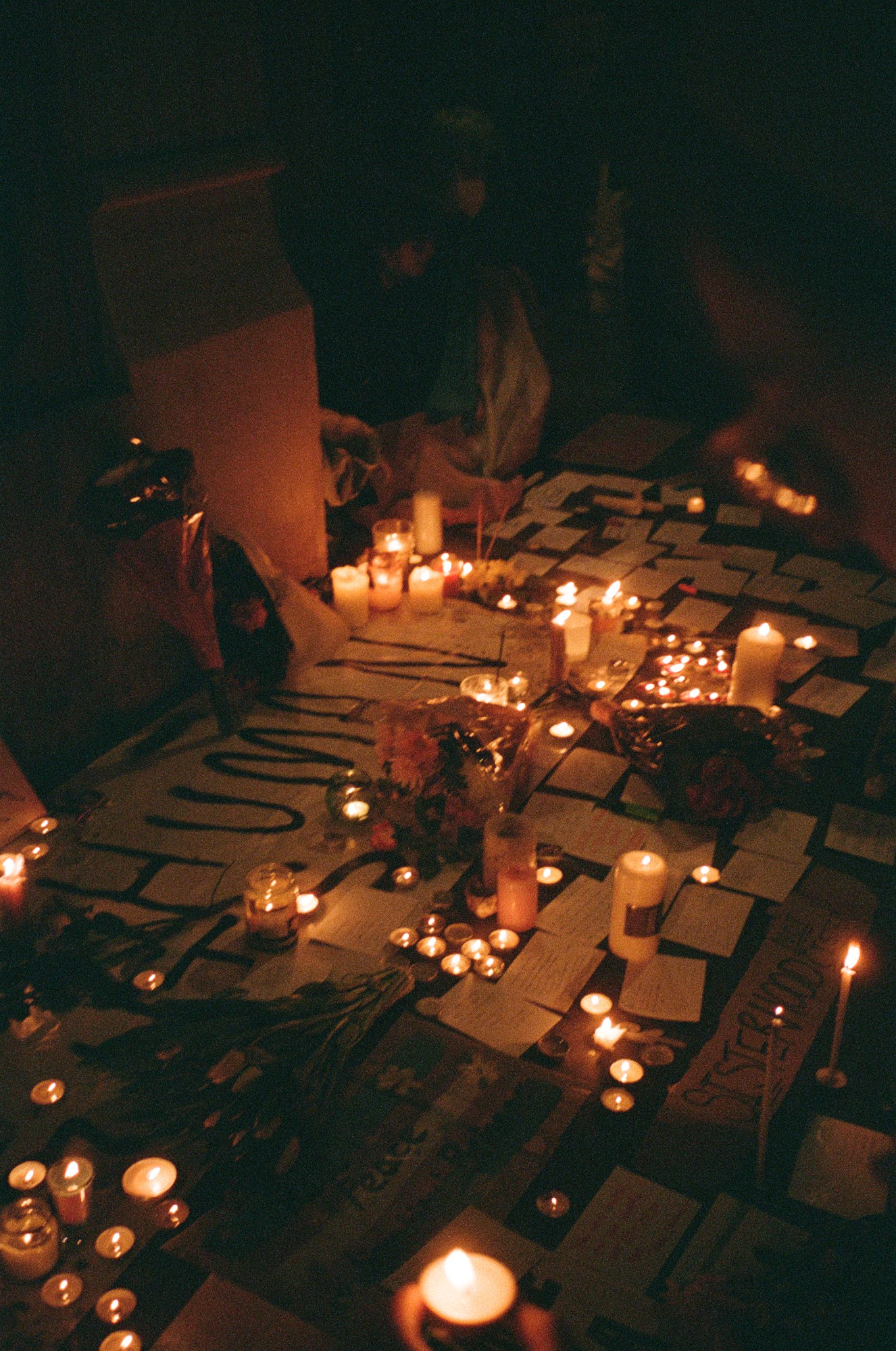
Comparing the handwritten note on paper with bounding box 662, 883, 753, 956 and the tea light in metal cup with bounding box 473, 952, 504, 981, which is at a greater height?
the tea light in metal cup with bounding box 473, 952, 504, 981

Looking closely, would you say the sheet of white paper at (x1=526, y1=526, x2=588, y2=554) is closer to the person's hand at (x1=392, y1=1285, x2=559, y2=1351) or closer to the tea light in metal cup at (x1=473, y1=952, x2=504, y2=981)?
the tea light in metal cup at (x1=473, y1=952, x2=504, y2=981)

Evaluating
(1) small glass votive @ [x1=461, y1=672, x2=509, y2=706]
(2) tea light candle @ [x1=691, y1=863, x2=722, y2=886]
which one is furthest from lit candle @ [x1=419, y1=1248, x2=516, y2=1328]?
(1) small glass votive @ [x1=461, y1=672, x2=509, y2=706]

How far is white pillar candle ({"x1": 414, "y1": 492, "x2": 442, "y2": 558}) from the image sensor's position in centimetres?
462

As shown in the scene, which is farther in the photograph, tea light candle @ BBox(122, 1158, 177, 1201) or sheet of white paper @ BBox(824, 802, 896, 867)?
sheet of white paper @ BBox(824, 802, 896, 867)

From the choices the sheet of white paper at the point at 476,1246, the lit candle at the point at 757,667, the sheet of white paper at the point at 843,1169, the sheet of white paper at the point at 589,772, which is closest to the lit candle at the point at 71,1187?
the sheet of white paper at the point at 476,1246

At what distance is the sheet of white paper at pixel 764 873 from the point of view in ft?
9.50

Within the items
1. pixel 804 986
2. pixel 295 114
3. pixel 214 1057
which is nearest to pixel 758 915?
pixel 804 986

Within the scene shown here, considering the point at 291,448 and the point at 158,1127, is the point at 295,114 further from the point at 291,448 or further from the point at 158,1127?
the point at 158,1127

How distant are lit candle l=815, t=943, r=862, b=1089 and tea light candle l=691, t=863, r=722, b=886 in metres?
0.55

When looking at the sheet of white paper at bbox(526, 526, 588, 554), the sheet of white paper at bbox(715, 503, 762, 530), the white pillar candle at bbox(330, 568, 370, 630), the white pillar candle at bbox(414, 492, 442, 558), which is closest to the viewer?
the white pillar candle at bbox(330, 568, 370, 630)

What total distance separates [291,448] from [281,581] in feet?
2.05

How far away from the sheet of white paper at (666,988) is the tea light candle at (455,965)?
36 cm

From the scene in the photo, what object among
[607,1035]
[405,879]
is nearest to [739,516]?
[405,879]

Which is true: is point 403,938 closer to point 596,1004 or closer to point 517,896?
point 517,896
